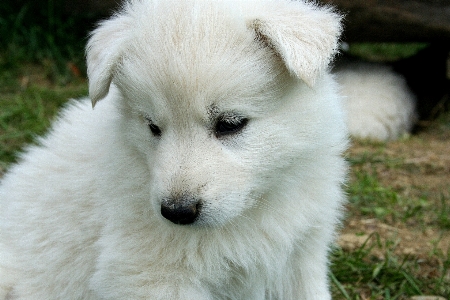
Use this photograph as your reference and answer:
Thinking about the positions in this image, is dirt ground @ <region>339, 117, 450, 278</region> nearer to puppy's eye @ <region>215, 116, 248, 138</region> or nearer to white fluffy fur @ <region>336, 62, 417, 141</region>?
white fluffy fur @ <region>336, 62, 417, 141</region>

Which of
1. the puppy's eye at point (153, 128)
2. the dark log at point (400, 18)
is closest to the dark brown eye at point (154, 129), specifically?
the puppy's eye at point (153, 128)

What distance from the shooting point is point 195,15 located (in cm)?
289

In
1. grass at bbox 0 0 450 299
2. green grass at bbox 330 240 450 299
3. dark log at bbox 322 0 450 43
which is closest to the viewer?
green grass at bbox 330 240 450 299

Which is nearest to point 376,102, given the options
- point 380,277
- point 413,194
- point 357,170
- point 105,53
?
point 357,170

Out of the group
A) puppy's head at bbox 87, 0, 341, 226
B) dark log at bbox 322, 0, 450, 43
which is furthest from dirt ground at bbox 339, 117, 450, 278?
puppy's head at bbox 87, 0, 341, 226

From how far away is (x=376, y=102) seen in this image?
25.3ft

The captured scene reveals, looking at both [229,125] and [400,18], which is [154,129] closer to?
[229,125]

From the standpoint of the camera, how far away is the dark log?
22.9 ft

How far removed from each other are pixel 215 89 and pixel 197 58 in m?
0.15

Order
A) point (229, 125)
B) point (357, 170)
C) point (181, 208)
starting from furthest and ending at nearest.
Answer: point (357, 170) → point (229, 125) → point (181, 208)

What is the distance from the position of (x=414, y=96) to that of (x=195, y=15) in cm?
560

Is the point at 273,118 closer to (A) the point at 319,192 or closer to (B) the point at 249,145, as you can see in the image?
(B) the point at 249,145

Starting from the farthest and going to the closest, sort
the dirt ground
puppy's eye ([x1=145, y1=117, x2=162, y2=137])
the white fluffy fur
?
the white fluffy fur, the dirt ground, puppy's eye ([x1=145, y1=117, x2=162, y2=137])

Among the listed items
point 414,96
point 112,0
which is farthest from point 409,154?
point 112,0
